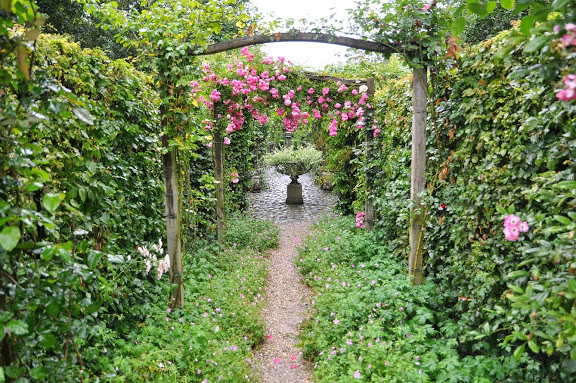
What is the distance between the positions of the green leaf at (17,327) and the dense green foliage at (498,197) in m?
1.54

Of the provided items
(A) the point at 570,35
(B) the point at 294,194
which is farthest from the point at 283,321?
(B) the point at 294,194

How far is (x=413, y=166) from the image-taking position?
136 inches

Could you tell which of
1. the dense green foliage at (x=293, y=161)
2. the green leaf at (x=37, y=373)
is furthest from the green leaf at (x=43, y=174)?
the dense green foliage at (x=293, y=161)

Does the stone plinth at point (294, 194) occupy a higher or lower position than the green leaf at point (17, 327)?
lower

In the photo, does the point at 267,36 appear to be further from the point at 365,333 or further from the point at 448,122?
the point at 365,333

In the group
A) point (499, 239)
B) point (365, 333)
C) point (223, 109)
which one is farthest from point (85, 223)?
point (223, 109)

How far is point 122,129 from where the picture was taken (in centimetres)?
292

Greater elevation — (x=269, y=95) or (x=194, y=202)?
(x=269, y=95)

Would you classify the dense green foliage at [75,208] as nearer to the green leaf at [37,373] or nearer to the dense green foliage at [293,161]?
the green leaf at [37,373]

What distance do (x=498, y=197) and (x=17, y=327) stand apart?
2578 millimetres

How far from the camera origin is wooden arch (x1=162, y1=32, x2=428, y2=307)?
330 centimetres

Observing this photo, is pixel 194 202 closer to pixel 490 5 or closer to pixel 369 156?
pixel 369 156

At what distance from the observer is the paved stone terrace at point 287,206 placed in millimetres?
8469

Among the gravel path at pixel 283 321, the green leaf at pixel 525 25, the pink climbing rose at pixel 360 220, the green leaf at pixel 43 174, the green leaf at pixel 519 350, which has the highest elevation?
the green leaf at pixel 525 25
